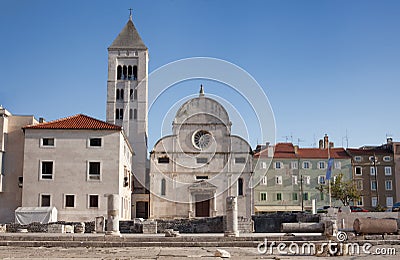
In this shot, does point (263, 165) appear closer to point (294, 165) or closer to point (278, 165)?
point (278, 165)

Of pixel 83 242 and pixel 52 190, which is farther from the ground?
pixel 52 190

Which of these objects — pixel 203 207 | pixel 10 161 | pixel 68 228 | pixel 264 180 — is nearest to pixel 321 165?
pixel 264 180

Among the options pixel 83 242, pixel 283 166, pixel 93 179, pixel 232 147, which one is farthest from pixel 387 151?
pixel 83 242

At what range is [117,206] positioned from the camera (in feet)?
84.7

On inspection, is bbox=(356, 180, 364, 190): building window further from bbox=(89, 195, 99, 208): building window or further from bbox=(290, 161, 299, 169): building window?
bbox=(89, 195, 99, 208): building window

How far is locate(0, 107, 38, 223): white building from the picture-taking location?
141 feet

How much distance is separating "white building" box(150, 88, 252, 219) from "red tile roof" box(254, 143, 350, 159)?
12803mm

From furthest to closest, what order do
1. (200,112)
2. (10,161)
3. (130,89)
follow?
(130,89), (200,112), (10,161)

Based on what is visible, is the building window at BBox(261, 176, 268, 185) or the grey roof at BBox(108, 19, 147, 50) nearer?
the grey roof at BBox(108, 19, 147, 50)

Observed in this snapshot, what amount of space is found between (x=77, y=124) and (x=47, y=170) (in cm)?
466

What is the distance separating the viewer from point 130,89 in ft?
204

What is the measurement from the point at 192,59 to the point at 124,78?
63.5ft

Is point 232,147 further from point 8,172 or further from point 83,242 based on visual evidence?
point 83,242

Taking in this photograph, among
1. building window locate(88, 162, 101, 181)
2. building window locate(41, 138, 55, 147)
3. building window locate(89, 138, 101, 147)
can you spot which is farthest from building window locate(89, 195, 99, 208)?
building window locate(41, 138, 55, 147)
